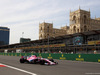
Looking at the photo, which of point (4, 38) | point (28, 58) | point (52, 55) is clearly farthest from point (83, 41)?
point (4, 38)

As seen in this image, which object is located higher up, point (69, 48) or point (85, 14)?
point (85, 14)

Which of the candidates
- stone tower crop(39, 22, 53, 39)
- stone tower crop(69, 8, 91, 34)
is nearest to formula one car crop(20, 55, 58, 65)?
stone tower crop(69, 8, 91, 34)

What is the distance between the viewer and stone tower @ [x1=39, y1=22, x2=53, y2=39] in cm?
10619

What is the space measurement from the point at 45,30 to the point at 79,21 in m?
32.3

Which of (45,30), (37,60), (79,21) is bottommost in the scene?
(37,60)

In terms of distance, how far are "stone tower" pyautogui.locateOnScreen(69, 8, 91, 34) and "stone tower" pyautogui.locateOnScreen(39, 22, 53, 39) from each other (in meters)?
24.8

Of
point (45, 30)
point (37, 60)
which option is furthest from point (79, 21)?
point (37, 60)

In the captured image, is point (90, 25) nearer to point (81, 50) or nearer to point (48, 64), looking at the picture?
point (81, 50)

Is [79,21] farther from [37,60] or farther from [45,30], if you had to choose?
[37,60]

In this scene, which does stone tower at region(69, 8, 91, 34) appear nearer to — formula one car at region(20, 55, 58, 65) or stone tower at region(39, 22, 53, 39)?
stone tower at region(39, 22, 53, 39)

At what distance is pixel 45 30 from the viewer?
106875 mm

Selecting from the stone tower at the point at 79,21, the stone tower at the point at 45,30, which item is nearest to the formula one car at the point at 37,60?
the stone tower at the point at 79,21

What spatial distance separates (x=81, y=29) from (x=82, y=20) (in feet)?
18.5

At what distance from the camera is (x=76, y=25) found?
85.4 meters
